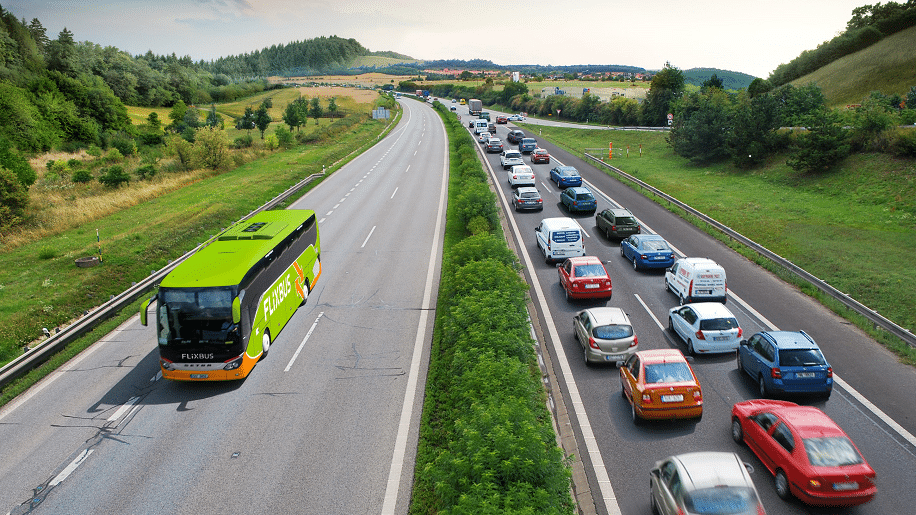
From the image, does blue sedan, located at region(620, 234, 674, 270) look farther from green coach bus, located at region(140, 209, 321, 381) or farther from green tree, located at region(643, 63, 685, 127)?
green tree, located at region(643, 63, 685, 127)

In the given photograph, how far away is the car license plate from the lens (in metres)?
9.16

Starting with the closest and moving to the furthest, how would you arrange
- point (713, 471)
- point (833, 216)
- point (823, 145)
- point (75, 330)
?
1. point (713, 471)
2. point (75, 330)
3. point (833, 216)
4. point (823, 145)

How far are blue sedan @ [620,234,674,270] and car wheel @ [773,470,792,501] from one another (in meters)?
13.0

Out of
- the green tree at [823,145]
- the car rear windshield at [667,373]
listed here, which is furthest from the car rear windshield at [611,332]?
the green tree at [823,145]

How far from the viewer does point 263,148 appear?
208 feet

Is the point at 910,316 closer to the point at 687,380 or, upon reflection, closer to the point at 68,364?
the point at 687,380

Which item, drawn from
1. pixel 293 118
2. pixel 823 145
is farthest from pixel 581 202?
pixel 293 118

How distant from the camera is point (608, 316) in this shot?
15492mm

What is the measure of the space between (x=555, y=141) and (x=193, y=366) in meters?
59.1

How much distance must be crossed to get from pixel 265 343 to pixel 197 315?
7.95 ft

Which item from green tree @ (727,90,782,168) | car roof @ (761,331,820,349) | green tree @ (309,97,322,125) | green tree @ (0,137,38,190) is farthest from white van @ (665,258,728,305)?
green tree @ (309,97,322,125)

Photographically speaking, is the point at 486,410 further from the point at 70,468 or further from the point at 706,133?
the point at 706,133

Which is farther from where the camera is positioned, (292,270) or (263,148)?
(263,148)

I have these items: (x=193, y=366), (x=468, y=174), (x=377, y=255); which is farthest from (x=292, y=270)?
(x=468, y=174)
